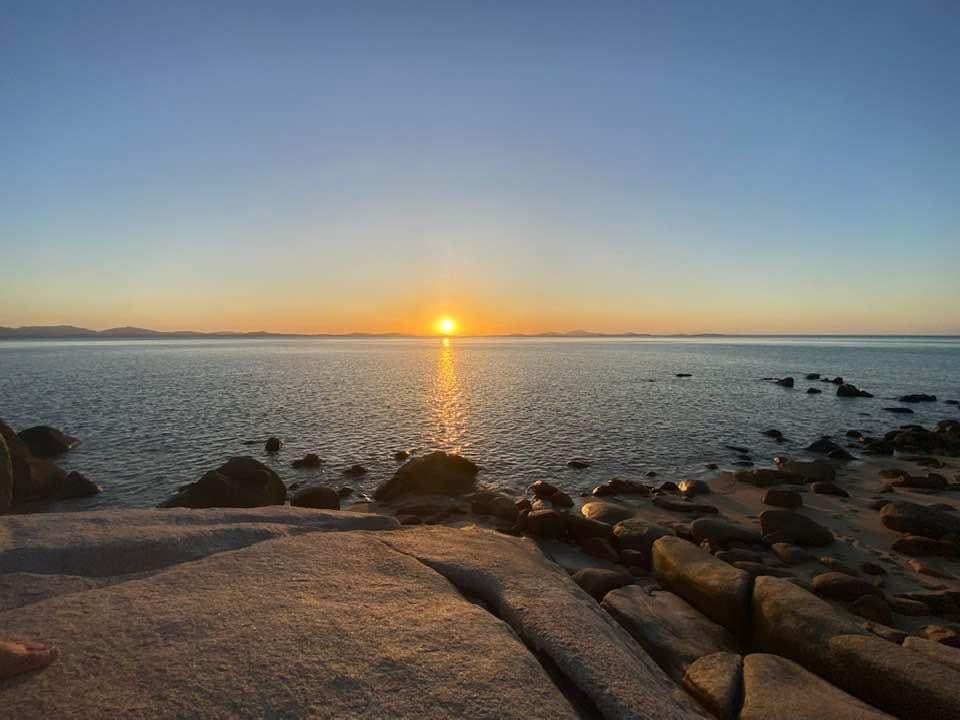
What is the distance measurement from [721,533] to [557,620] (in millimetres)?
10214

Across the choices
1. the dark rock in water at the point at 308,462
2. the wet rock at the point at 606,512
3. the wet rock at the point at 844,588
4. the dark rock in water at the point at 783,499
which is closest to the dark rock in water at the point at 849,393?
the dark rock in water at the point at 783,499

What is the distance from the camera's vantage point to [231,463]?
17562 mm

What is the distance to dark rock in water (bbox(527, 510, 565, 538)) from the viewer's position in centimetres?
1434

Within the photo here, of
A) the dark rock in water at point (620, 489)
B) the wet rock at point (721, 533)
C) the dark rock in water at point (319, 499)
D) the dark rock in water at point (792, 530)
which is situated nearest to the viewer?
the wet rock at point (721, 533)

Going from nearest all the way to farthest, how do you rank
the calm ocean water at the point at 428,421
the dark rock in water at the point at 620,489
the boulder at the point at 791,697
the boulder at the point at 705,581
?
the boulder at the point at 791,697, the boulder at the point at 705,581, the dark rock in water at the point at 620,489, the calm ocean water at the point at 428,421

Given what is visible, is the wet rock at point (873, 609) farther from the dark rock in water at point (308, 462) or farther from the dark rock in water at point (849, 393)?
the dark rock in water at point (849, 393)

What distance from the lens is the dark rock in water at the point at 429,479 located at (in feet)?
63.7

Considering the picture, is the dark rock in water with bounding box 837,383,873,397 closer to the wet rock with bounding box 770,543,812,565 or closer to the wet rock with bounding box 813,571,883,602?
the wet rock with bounding box 770,543,812,565

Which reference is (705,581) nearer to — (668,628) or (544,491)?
(668,628)

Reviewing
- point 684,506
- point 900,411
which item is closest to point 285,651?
point 684,506

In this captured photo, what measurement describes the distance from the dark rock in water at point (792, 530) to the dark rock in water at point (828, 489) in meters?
5.37

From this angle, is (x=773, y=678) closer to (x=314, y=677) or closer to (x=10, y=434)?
(x=314, y=677)

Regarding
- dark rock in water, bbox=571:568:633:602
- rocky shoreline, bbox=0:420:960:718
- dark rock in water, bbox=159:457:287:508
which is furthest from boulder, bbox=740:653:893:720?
dark rock in water, bbox=159:457:287:508

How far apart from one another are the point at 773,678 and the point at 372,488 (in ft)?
54.0
